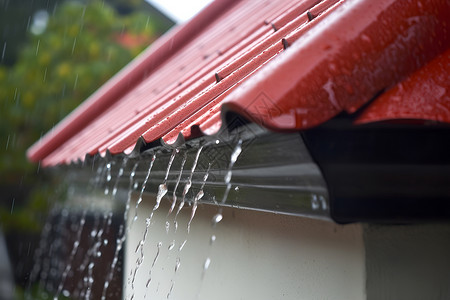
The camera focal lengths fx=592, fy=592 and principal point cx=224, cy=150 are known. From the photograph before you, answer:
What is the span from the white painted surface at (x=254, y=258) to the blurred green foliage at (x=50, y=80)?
8.89m

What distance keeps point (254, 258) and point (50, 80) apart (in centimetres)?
1089

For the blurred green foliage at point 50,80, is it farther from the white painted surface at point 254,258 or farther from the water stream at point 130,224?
the white painted surface at point 254,258

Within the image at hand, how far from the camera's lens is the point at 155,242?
3246mm

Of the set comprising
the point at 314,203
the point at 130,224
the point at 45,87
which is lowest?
the point at 314,203

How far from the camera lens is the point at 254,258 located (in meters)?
2.13

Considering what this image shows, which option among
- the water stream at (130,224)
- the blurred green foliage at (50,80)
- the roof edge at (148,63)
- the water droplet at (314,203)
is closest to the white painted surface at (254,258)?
the water stream at (130,224)

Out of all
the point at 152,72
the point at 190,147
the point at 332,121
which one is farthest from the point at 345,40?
the point at 152,72

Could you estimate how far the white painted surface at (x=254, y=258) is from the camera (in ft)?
4.92

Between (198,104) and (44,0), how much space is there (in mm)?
18265

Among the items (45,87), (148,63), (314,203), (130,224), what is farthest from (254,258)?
(45,87)

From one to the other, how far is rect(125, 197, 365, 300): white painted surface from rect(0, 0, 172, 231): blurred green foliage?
29.2ft

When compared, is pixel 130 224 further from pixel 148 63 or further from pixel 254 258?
pixel 148 63

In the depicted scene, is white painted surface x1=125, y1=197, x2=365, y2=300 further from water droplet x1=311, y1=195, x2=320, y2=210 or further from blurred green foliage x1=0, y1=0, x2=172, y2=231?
blurred green foliage x1=0, y1=0, x2=172, y2=231

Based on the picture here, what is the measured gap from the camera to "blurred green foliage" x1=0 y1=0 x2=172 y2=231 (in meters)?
12.0
